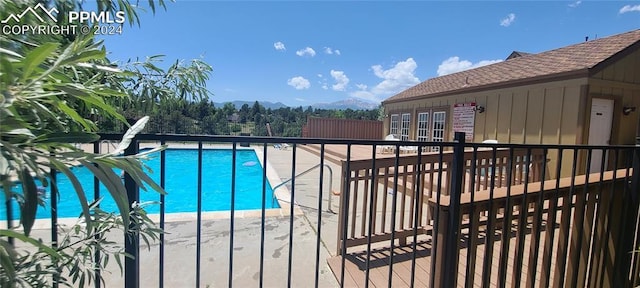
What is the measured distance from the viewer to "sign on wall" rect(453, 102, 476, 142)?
319 inches

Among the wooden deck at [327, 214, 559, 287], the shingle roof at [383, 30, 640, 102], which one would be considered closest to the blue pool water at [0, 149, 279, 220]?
the wooden deck at [327, 214, 559, 287]

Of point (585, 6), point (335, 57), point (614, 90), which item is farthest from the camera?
point (335, 57)

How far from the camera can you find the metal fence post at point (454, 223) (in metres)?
1.58

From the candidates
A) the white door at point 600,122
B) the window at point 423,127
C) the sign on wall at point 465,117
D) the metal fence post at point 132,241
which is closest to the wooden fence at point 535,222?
the metal fence post at point 132,241

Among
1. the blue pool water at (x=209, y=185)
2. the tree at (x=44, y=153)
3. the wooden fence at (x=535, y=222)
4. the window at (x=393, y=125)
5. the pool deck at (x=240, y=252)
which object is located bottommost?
the blue pool water at (x=209, y=185)

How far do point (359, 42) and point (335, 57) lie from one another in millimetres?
8166

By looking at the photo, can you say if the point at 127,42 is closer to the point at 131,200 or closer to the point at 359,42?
the point at 131,200

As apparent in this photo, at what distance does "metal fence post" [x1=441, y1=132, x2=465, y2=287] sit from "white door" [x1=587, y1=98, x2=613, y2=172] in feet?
19.8

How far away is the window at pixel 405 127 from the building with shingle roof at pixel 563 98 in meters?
2.72

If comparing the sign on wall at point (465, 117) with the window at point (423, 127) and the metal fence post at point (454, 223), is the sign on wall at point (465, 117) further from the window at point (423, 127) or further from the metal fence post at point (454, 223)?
the metal fence post at point (454, 223)

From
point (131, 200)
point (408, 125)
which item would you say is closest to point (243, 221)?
point (131, 200)

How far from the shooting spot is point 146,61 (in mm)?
2033

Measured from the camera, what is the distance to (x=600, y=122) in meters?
5.90

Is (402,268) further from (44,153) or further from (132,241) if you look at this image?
(44,153)
